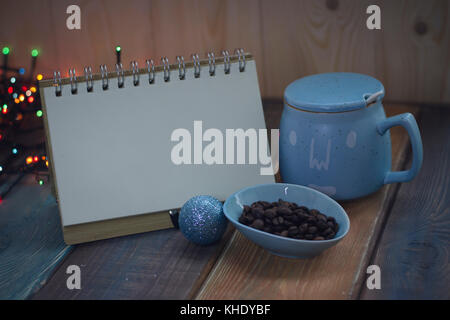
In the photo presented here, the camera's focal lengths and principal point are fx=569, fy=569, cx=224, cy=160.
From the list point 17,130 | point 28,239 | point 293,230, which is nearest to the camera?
point 293,230

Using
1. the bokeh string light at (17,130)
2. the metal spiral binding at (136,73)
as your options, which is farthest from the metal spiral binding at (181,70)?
the bokeh string light at (17,130)

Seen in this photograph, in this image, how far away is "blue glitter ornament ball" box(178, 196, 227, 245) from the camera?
0.67m

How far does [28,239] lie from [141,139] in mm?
194

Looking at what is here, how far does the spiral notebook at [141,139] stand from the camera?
0.72 metres

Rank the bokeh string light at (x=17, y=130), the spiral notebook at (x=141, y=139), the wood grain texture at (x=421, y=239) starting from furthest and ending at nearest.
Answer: the bokeh string light at (x=17, y=130), the spiral notebook at (x=141, y=139), the wood grain texture at (x=421, y=239)

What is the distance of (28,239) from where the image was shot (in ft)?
2.40

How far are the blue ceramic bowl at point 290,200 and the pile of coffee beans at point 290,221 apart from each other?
0.01 meters

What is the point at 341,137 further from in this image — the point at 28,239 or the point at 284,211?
the point at 28,239

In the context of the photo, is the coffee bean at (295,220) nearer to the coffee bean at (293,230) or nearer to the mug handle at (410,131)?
the coffee bean at (293,230)

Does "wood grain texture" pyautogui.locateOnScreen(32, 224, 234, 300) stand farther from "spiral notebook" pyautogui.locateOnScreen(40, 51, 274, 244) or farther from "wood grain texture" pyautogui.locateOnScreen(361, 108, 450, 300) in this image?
"wood grain texture" pyautogui.locateOnScreen(361, 108, 450, 300)

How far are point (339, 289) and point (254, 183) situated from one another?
207 mm

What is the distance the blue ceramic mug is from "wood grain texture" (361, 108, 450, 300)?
0.16ft

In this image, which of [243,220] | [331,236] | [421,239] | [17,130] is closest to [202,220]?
[243,220]

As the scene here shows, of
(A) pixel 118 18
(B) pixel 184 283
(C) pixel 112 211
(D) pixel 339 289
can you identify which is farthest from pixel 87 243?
(A) pixel 118 18
